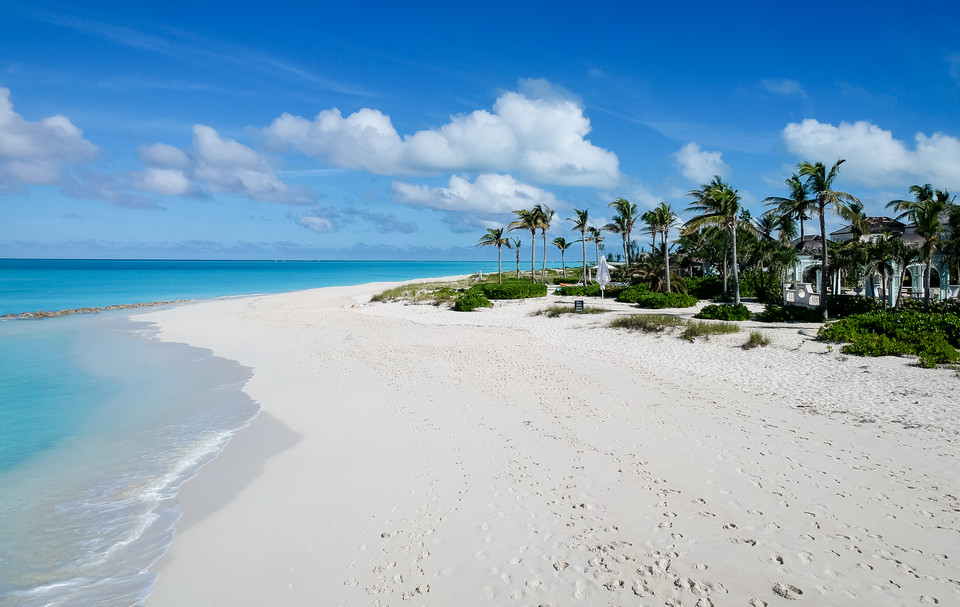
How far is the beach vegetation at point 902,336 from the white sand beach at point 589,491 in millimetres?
808

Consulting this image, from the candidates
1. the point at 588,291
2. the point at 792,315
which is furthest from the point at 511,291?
the point at 792,315

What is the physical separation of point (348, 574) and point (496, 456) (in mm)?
3215

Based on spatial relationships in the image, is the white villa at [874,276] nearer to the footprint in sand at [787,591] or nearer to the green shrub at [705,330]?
the green shrub at [705,330]

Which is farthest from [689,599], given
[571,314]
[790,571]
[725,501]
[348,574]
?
[571,314]

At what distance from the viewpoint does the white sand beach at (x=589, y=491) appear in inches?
183

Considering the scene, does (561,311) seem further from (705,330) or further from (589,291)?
(589,291)

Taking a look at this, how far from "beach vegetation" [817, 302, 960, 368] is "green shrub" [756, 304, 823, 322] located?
3.83 meters

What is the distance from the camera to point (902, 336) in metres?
13.7

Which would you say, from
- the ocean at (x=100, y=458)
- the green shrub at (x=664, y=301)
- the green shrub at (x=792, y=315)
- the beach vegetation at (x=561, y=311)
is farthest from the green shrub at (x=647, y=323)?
the ocean at (x=100, y=458)

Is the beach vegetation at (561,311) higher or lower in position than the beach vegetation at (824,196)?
lower

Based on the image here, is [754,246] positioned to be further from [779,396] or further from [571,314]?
[779,396]

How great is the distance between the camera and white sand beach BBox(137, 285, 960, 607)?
4.66 m

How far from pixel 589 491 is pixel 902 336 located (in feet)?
41.0

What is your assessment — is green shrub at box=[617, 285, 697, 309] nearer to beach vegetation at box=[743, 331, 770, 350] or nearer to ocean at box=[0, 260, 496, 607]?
beach vegetation at box=[743, 331, 770, 350]
